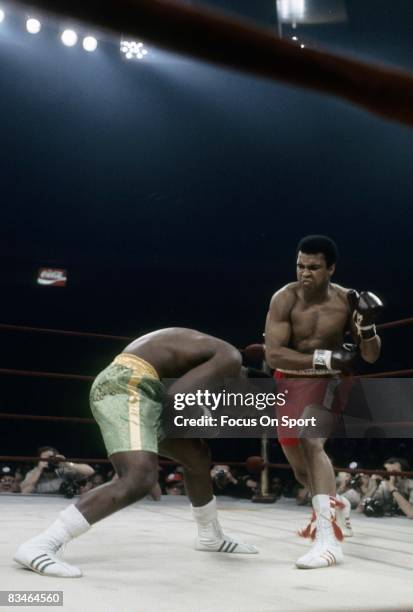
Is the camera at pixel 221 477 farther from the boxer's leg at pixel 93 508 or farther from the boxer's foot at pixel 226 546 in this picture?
the boxer's leg at pixel 93 508

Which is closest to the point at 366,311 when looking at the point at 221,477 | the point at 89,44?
the point at 221,477

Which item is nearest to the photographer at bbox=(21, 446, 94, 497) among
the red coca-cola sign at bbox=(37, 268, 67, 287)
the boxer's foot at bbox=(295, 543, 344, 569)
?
the boxer's foot at bbox=(295, 543, 344, 569)

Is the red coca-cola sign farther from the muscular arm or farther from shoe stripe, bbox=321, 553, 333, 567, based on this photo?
shoe stripe, bbox=321, 553, 333, 567

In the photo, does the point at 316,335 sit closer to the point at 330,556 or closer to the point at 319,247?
the point at 319,247

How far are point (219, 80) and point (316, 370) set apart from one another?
571 centimetres

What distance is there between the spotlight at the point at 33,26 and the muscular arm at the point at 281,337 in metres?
4.91

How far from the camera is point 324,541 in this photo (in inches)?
76.9

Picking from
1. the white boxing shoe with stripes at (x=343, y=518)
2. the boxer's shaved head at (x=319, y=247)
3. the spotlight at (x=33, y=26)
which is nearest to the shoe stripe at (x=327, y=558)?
the white boxing shoe with stripes at (x=343, y=518)

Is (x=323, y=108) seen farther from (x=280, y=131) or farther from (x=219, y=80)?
(x=219, y=80)

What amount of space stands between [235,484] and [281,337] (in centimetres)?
361

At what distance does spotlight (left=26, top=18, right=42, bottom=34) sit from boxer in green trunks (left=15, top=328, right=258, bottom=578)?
5132 millimetres

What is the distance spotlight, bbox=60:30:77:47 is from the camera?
641 centimetres

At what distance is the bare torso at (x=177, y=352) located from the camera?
1972 mm

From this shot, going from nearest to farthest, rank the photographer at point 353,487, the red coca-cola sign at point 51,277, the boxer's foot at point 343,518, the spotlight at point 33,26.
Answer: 1. the boxer's foot at point 343,518
2. the photographer at point 353,487
3. the spotlight at point 33,26
4. the red coca-cola sign at point 51,277
